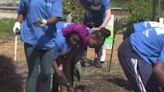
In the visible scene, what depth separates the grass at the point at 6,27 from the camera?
12986 millimetres

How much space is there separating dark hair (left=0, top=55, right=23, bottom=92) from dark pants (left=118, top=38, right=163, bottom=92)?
9.53 ft

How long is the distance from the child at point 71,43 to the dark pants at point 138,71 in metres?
0.82

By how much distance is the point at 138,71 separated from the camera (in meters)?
4.46

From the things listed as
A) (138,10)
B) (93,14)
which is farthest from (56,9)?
(138,10)

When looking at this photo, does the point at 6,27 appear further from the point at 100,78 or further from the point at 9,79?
the point at 9,79

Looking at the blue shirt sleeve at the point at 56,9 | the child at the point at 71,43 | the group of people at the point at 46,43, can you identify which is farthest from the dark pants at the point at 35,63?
the blue shirt sleeve at the point at 56,9

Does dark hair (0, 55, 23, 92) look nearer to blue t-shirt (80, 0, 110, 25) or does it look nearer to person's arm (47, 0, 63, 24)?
blue t-shirt (80, 0, 110, 25)

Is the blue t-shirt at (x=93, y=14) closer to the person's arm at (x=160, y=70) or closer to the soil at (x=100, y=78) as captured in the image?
the soil at (x=100, y=78)

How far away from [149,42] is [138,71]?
0.95 feet

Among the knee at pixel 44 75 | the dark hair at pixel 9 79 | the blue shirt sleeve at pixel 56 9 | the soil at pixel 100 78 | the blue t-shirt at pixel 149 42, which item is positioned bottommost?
the soil at pixel 100 78

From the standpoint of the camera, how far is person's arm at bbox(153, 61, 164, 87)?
13.2 ft

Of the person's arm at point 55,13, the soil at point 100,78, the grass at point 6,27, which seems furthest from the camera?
the grass at point 6,27

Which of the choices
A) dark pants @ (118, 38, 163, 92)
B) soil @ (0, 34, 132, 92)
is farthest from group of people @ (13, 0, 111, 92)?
dark pants @ (118, 38, 163, 92)

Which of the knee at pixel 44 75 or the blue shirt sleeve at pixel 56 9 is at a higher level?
the blue shirt sleeve at pixel 56 9
